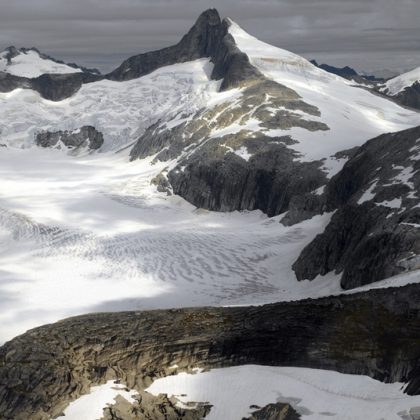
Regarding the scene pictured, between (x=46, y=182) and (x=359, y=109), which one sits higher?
(x=359, y=109)

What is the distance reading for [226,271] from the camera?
3647 inches

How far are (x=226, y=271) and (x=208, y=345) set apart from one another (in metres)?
43.2

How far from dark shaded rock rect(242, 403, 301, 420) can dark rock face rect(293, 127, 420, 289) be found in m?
24.8

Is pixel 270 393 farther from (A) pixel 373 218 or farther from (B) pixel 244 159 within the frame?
(B) pixel 244 159

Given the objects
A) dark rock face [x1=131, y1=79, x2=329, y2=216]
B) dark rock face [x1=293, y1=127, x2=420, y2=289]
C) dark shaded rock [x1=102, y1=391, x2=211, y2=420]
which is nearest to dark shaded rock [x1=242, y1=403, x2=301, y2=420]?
dark shaded rock [x1=102, y1=391, x2=211, y2=420]

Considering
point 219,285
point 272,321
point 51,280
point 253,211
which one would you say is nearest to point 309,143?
point 253,211

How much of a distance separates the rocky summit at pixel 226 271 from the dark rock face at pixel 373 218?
0.32 m

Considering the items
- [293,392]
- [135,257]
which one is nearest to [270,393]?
[293,392]

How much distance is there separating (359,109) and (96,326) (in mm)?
154457

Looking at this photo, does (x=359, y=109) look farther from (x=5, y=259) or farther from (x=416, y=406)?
(x=416, y=406)

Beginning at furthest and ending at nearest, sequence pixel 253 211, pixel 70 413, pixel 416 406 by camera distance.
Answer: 1. pixel 253 211
2. pixel 70 413
3. pixel 416 406

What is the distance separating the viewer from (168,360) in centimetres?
4909

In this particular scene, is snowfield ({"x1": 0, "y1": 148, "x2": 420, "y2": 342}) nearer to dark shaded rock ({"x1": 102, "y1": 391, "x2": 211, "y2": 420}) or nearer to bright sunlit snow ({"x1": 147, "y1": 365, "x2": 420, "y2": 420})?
bright sunlit snow ({"x1": 147, "y1": 365, "x2": 420, "y2": 420})

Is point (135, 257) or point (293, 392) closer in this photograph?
point (293, 392)
